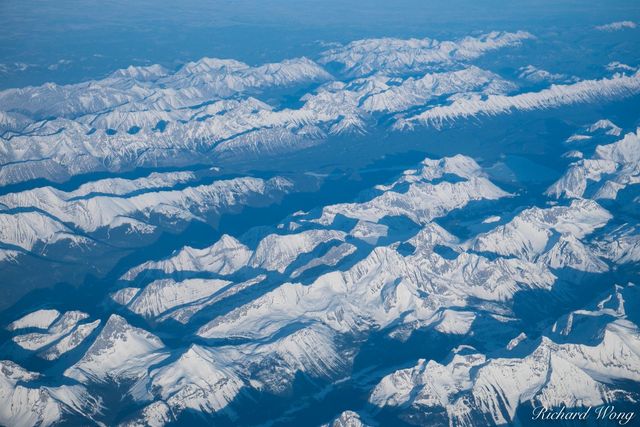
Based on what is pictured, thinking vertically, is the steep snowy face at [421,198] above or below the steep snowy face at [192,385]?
above

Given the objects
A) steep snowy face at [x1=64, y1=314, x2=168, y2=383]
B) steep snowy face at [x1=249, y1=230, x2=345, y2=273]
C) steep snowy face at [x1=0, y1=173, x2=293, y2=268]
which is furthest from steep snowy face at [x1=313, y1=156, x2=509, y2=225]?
steep snowy face at [x1=64, y1=314, x2=168, y2=383]

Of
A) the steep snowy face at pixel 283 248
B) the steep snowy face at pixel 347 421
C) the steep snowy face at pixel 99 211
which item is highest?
the steep snowy face at pixel 347 421

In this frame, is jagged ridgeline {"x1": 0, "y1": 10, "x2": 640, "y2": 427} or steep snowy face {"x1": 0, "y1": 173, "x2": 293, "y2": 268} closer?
jagged ridgeline {"x1": 0, "y1": 10, "x2": 640, "y2": 427}

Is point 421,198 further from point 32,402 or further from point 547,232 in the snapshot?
point 32,402

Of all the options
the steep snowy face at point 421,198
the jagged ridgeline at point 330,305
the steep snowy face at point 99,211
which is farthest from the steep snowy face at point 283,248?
the steep snowy face at point 99,211

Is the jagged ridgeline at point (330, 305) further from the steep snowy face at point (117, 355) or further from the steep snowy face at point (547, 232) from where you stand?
the steep snowy face at point (547, 232)

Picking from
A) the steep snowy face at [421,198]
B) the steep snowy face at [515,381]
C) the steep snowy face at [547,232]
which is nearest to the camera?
the steep snowy face at [515,381]

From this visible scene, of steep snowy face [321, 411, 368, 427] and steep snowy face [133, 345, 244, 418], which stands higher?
steep snowy face [321, 411, 368, 427]

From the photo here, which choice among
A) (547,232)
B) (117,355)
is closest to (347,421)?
(117,355)

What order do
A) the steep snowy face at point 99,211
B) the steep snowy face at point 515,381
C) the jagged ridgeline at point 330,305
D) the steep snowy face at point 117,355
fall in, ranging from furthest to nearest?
the steep snowy face at point 99,211, the steep snowy face at point 117,355, the jagged ridgeline at point 330,305, the steep snowy face at point 515,381

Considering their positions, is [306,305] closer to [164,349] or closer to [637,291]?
[164,349]

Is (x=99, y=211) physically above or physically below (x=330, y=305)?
below

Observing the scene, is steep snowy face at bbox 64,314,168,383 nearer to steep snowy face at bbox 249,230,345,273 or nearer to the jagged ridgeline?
the jagged ridgeline

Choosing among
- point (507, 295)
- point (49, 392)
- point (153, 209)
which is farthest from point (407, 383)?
point (153, 209)
